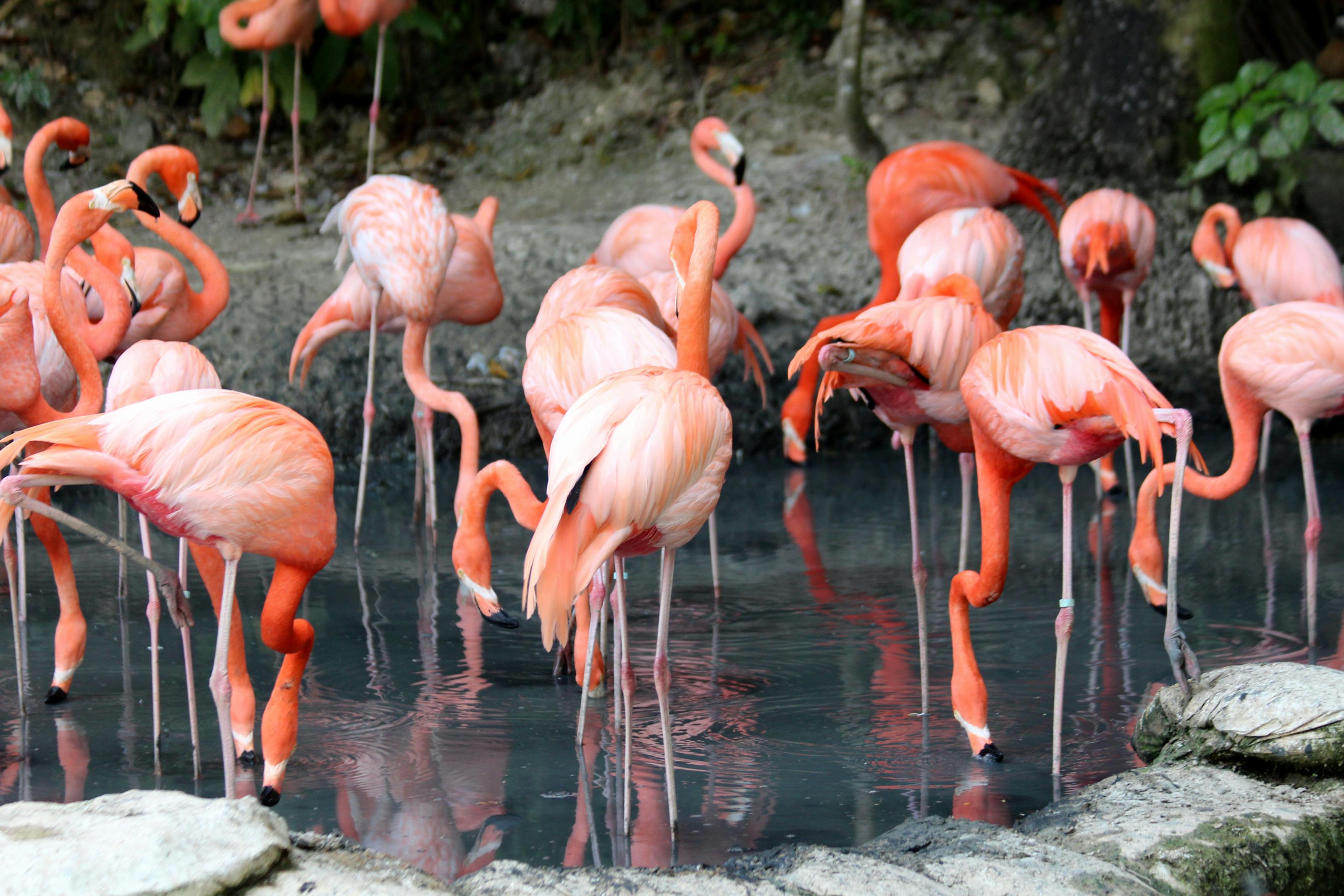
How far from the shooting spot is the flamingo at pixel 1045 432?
277 cm

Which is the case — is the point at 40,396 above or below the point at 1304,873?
above

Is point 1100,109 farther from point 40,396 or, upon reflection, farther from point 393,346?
point 40,396

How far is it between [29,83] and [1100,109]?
7103mm

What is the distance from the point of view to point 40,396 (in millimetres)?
3344

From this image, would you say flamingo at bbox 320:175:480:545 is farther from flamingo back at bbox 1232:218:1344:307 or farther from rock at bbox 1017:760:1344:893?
flamingo back at bbox 1232:218:1344:307

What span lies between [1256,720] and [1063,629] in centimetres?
48

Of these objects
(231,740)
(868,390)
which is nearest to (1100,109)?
(868,390)

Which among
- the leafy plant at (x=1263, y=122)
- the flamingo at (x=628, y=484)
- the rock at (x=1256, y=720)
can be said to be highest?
the leafy plant at (x=1263, y=122)

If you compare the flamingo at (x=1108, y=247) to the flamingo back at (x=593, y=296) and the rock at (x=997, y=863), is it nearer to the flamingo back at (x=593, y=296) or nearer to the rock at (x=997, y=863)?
the flamingo back at (x=593, y=296)

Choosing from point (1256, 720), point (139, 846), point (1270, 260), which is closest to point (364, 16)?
point (1270, 260)

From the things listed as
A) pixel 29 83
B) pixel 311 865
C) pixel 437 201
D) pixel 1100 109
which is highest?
pixel 29 83

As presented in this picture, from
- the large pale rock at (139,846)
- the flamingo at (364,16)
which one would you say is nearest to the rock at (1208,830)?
the large pale rock at (139,846)

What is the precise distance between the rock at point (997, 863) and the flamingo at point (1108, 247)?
11.4ft

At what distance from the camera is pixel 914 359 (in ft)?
10.9
